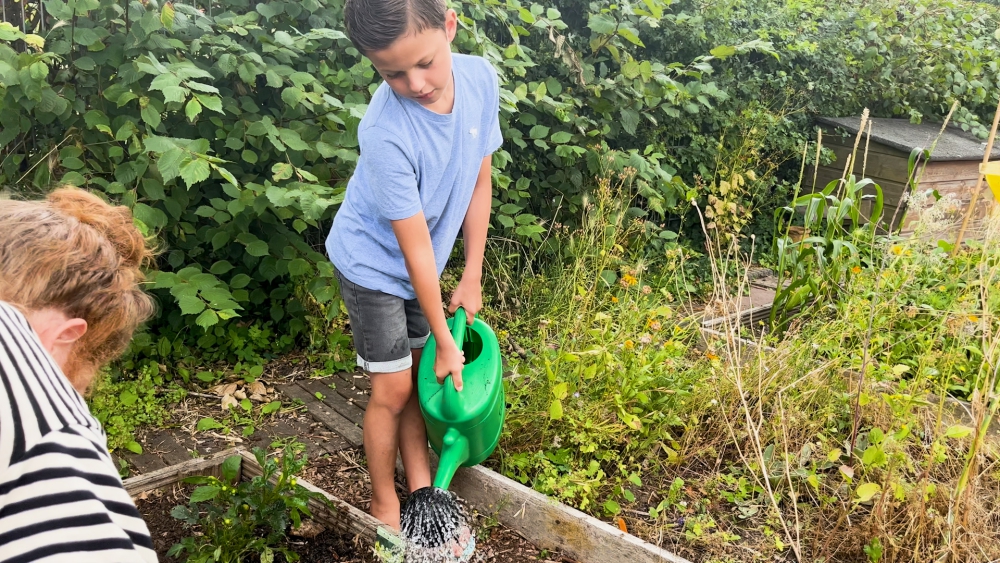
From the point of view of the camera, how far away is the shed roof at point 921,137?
4.65m

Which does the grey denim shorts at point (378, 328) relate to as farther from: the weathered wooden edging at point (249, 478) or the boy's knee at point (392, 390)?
the weathered wooden edging at point (249, 478)

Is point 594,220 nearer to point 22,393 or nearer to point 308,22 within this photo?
point 308,22

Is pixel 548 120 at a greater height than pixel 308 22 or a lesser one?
lesser

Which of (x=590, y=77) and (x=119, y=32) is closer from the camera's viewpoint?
(x=119, y=32)

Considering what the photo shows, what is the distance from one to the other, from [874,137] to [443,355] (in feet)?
13.3

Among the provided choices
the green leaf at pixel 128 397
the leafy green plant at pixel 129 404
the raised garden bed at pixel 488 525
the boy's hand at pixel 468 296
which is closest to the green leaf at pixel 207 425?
the leafy green plant at pixel 129 404

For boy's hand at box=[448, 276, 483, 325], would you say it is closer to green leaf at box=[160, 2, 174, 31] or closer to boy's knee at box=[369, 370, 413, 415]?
boy's knee at box=[369, 370, 413, 415]

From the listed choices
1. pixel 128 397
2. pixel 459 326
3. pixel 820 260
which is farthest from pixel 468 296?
pixel 820 260

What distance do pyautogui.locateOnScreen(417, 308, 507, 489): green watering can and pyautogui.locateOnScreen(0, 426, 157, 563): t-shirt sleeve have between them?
3.79ft

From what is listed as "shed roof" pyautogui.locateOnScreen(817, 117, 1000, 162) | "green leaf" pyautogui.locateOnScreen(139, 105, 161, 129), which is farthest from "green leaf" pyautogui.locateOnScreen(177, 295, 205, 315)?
"shed roof" pyautogui.locateOnScreen(817, 117, 1000, 162)

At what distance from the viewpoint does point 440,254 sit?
200 centimetres

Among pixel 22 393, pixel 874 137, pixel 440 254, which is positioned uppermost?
pixel 22 393

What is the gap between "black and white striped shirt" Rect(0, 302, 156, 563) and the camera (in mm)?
730

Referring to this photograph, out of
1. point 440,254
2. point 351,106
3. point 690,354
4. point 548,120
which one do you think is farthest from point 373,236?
point 548,120
